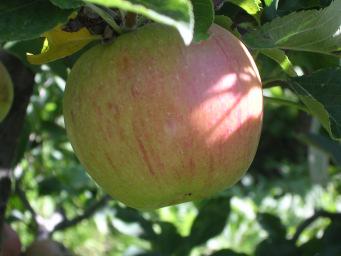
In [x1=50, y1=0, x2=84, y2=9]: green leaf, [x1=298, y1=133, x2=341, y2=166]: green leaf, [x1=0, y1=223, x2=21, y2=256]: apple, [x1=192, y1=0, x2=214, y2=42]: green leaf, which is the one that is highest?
[x1=50, y1=0, x2=84, y2=9]: green leaf

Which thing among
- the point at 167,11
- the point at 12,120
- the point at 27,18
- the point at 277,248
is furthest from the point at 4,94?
the point at 277,248

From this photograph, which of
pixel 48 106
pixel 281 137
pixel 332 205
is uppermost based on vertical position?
pixel 48 106

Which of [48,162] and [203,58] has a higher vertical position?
[203,58]

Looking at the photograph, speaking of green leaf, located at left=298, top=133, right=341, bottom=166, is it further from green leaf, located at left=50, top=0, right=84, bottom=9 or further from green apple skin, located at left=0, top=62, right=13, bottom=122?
green leaf, located at left=50, top=0, right=84, bottom=9

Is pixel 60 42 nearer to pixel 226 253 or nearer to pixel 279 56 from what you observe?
pixel 279 56

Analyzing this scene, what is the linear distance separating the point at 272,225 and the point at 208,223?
142 mm

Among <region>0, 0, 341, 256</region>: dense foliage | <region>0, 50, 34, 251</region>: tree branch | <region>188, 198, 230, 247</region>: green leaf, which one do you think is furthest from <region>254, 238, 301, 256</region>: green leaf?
<region>0, 50, 34, 251</region>: tree branch

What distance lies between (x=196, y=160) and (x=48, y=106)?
1279 mm

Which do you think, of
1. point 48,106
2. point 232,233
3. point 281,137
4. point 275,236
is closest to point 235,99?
point 275,236

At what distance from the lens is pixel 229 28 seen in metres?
0.81

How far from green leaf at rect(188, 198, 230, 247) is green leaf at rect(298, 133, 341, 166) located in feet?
0.75

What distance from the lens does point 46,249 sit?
1371mm

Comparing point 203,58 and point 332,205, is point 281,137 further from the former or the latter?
point 203,58

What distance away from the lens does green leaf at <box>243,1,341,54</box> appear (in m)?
0.76
